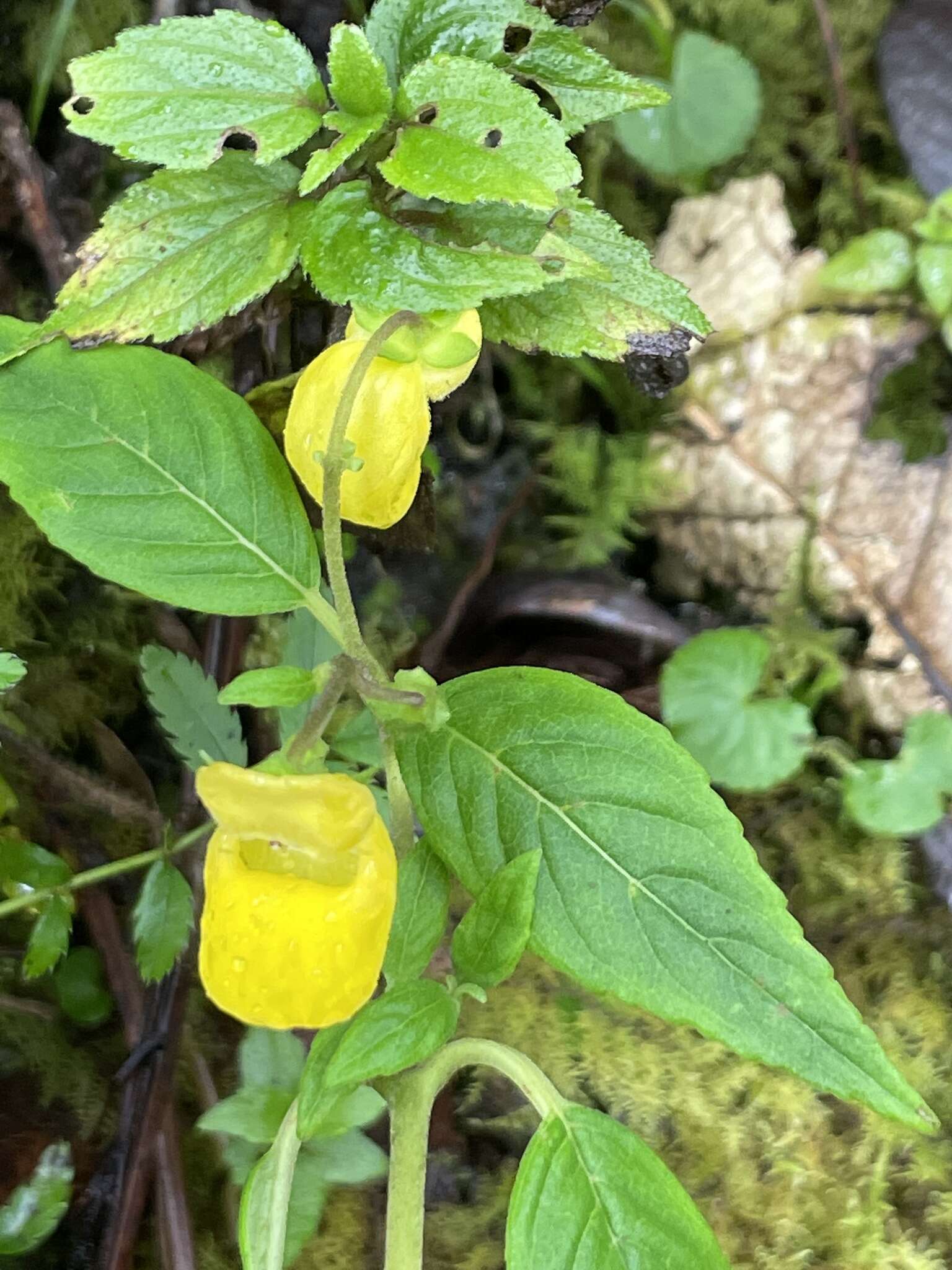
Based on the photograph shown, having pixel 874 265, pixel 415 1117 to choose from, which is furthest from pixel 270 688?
pixel 874 265

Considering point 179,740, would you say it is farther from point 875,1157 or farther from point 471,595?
point 875,1157

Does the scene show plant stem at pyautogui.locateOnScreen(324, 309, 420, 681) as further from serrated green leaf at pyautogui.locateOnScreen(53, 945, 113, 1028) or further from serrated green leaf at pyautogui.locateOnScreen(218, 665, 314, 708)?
serrated green leaf at pyautogui.locateOnScreen(53, 945, 113, 1028)

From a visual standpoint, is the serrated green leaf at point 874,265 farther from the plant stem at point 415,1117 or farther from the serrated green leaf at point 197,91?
the plant stem at point 415,1117

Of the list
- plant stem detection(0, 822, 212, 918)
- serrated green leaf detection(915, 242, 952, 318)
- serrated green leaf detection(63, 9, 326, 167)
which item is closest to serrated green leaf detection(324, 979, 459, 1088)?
plant stem detection(0, 822, 212, 918)

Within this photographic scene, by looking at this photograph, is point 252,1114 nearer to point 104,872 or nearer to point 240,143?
point 104,872

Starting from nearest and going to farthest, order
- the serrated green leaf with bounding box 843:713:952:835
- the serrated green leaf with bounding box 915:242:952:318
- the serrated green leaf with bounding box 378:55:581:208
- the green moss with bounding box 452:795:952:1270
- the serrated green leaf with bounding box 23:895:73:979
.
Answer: the serrated green leaf with bounding box 378:55:581:208 → the serrated green leaf with bounding box 23:895:73:979 → the green moss with bounding box 452:795:952:1270 → the serrated green leaf with bounding box 843:713:952:835 → the serrated green leaf with bounding box 915:242:952:318

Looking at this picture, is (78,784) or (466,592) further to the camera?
(466,592)

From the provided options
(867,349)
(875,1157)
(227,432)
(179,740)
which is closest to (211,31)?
(227,432)
